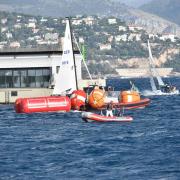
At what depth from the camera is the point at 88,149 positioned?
58594mm

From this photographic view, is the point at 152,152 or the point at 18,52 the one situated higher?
the point at 18,52

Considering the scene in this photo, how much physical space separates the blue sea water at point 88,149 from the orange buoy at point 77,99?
7.40 metres

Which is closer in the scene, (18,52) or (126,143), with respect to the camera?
(126,143)

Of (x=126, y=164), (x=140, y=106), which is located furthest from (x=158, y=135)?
(x=140, y=106)

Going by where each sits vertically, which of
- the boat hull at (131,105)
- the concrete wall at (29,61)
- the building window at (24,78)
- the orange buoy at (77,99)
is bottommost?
the boat hull at (131,105)

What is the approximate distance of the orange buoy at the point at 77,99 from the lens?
→ 93.7 m

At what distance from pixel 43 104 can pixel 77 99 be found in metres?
4.81

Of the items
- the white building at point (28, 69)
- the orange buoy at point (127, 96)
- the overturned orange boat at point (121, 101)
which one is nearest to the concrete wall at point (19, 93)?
the white building at point (28, 69)

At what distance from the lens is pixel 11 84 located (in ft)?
402

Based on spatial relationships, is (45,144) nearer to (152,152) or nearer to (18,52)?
(152,152)

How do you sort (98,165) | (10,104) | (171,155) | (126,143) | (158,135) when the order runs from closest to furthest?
1. (98,165)
2. (171,155)
3. (126,143)
4. (158,135)
5. (10,104)

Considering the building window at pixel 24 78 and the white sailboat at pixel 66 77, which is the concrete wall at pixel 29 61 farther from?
the white sailboat at pixel 66 77

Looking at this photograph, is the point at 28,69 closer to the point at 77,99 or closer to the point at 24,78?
the point at 24,78

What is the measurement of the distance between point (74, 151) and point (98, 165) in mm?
6818
